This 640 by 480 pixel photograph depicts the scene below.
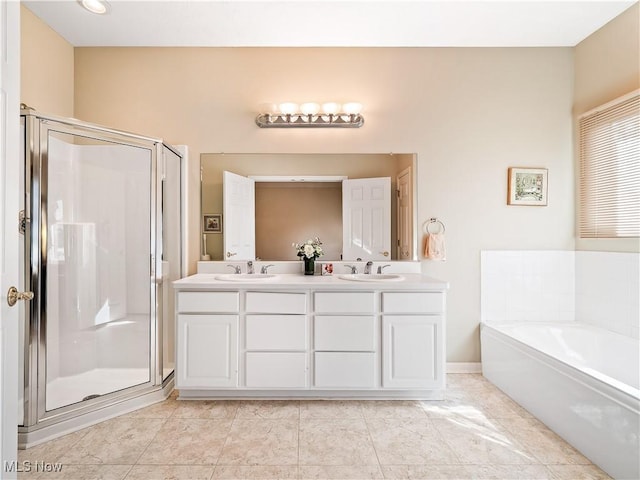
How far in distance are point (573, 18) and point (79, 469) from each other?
13.5ft

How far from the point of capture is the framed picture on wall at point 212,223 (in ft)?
9.87

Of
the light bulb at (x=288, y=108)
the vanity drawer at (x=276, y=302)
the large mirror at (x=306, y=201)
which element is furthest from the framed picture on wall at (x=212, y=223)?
the light bulb at (x=288, y=108)

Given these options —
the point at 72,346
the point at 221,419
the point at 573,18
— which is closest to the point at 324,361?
the point at 221,419

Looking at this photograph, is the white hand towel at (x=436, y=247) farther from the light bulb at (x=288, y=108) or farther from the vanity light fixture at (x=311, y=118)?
the light bulb at (x=288, y=108)

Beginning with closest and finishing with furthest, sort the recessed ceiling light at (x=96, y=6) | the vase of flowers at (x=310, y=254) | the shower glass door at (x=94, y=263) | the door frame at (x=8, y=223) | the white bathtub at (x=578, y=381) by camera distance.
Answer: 1. the door frame at (x=8, y=223)
2. the white bathtub at (x=578, y=381)
3. the shower glass door at (x=94, y=263)
4. the recessed ceiling light at (x=96, y=6)
5. the vase of flowers at (x=310, y=254)

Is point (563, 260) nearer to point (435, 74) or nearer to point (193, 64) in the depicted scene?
point (435, 74)

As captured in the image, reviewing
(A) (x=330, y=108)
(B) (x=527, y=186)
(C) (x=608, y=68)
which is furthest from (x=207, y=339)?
(C) (x=608, y=68)

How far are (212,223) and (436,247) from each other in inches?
71.7

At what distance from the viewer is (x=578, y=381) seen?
1.91m

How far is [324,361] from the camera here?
2.46 m

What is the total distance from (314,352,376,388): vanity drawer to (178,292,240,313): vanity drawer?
66cm

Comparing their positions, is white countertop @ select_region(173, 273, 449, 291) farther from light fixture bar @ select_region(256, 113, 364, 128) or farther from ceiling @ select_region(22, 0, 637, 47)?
ceiling @ select_region(22, 0, 637, 47)

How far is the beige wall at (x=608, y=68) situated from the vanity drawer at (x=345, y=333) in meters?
1.89

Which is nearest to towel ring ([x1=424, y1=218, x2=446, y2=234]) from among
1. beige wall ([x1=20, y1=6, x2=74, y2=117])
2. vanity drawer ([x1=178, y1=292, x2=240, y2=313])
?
vanity drawer ([x1=178, y1=292, x2=240, y2=313])
